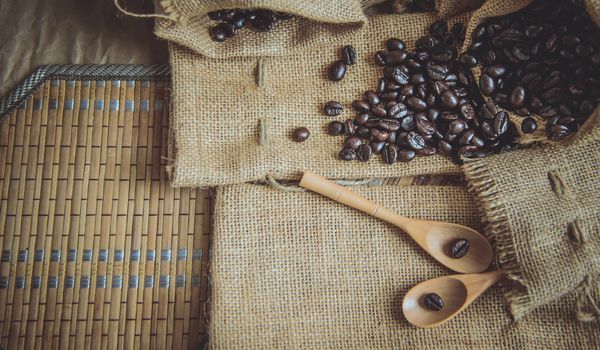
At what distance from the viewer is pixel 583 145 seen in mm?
1468

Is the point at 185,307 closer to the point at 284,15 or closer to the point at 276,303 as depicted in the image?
the point at 276,303

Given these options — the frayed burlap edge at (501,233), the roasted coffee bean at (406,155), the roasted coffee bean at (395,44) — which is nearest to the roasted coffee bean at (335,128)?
the roasted coffee bean at (406,155)

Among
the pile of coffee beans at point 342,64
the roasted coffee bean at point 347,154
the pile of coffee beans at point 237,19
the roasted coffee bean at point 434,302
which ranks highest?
the pile of coffee beans at point 237,19

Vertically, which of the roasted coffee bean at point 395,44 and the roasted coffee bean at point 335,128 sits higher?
the roasted coffee bean at point 395,44

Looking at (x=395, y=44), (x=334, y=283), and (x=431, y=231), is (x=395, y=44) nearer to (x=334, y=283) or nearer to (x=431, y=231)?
(x=431, y=231)

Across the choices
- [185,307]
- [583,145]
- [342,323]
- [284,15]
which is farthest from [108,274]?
[583,145]

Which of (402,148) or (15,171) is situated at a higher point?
(402,148)

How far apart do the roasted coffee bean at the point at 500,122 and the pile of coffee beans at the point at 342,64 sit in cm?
50

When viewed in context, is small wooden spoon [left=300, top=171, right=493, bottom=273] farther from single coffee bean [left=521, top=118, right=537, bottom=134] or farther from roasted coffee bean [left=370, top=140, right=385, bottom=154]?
single coffee bean [left=521, top=118, right=537, bottom=134]

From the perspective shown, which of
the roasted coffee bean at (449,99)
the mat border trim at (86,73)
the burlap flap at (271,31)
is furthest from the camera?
the mat border trim at (86,73)

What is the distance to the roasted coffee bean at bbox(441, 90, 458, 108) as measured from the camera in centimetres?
148

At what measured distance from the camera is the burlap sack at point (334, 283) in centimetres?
147

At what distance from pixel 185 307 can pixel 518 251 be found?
3.57ft

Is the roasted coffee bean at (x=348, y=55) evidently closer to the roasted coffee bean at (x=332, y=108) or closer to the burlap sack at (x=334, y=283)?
the roasted coffee bean at (x=332, y=108)
